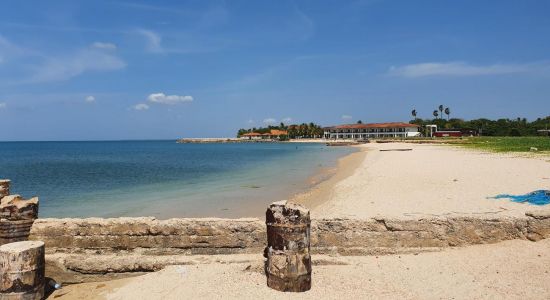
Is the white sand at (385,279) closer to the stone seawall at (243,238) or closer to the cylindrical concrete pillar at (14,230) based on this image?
the stone seawall at (243,238)

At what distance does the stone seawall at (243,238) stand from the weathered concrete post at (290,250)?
109 centimetres

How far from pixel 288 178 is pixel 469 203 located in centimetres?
1376

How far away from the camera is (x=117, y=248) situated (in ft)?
20.3

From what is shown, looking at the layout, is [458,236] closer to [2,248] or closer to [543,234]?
[543,234]

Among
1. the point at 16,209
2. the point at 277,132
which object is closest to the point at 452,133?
the point at 277,132

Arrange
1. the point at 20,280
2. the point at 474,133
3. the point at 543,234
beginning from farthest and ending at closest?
the point at 474,133
the point at 543,234
the point at 20,280

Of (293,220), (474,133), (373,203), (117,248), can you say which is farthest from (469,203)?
(474,133)

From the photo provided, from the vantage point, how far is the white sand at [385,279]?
15.8ft

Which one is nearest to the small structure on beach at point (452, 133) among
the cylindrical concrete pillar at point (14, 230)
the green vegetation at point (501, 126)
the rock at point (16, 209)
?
the green vegetation at point (501, 126)

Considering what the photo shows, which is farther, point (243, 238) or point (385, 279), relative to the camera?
point (243, 238)

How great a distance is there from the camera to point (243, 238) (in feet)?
19.9

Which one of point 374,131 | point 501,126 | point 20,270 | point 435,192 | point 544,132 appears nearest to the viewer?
point 20,270

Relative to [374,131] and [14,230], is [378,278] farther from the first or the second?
[374,131]

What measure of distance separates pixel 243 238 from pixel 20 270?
2.97m
